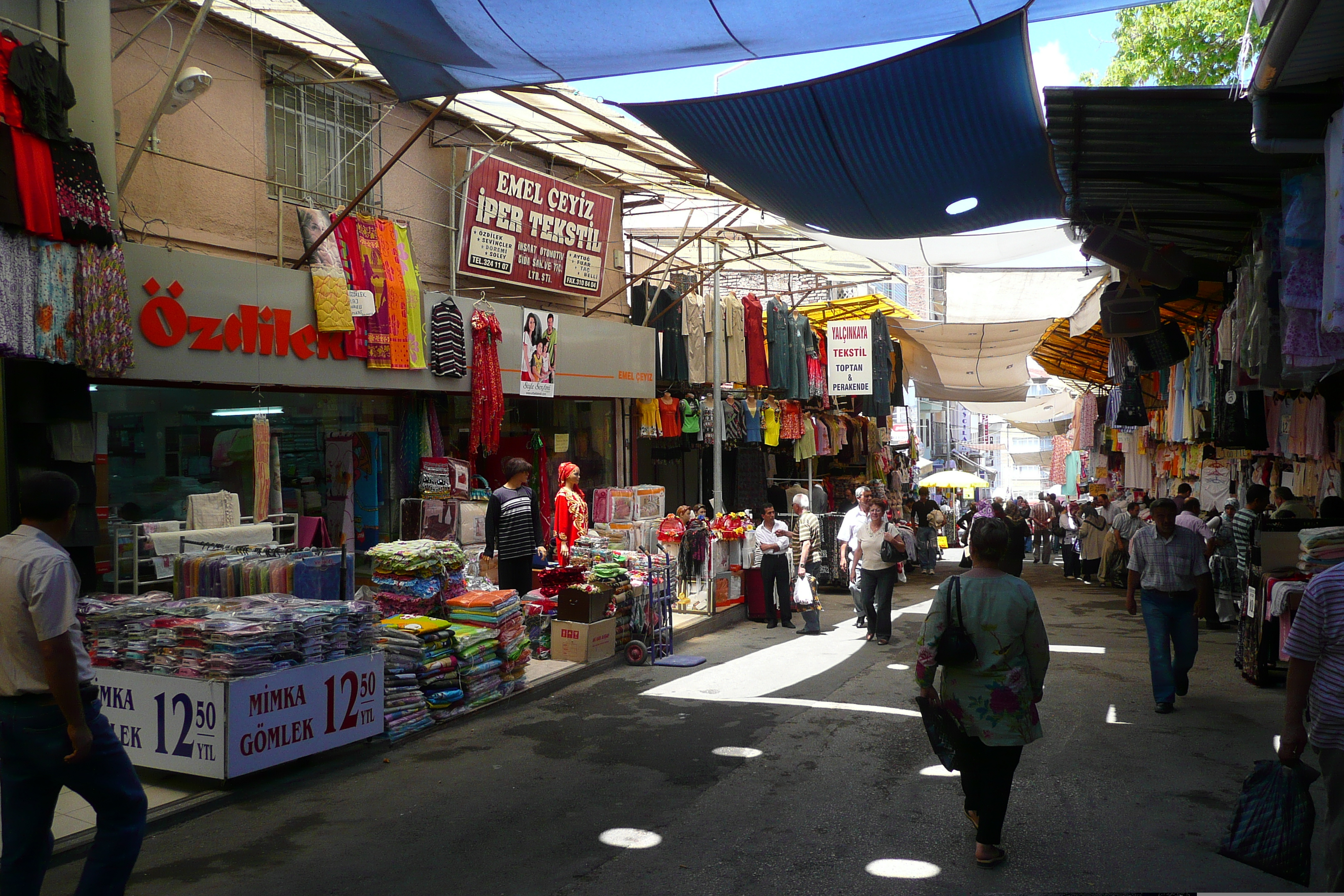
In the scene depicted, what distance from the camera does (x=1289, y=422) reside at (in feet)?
32.4

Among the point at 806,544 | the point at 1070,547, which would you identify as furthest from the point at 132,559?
the point at 1070,547

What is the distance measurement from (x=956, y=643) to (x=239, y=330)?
718cm

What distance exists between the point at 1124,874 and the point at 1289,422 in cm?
685

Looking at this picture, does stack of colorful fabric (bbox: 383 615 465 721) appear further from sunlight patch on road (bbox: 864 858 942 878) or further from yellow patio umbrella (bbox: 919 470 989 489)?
yellow patio umbrella (bbox: 919 470 989 489)

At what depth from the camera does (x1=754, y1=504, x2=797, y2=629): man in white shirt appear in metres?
13.7

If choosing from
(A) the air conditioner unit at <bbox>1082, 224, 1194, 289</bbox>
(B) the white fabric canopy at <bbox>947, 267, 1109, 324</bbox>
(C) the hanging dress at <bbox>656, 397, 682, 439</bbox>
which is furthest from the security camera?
(B) the white fabric canopy at <bbox>947, 267, 1109, 324</bbox>

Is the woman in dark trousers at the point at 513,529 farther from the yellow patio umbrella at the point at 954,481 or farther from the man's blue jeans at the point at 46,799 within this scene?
the yellow patio umbrella at the point at 954,481

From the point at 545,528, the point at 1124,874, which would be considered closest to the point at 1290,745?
the point at 1124,874

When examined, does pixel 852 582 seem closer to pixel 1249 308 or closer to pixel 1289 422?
pixel 1289 422

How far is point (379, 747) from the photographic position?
7352mm

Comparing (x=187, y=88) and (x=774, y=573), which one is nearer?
(x=187, y=88)

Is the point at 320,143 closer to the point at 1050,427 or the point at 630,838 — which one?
the point at 630,838

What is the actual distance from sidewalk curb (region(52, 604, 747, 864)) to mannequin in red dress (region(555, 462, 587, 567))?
154 cm

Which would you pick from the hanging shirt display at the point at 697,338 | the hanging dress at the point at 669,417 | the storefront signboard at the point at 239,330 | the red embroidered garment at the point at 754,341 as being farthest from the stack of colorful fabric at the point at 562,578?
the red embroidered garment at the point at 754,341
